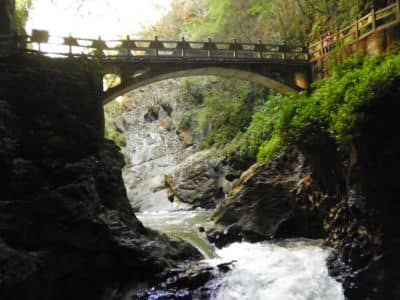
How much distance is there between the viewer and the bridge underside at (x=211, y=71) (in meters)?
15.1

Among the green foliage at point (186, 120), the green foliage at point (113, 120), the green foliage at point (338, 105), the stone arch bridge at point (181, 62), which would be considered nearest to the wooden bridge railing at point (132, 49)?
the stone arch bridge at point (181, 62)

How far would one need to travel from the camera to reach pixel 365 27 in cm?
1461

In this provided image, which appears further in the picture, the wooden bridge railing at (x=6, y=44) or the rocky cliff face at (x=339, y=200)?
the wooden bridge railing at (x=6, y=44)

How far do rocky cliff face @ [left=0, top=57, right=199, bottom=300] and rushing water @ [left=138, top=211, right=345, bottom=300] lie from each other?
164 cm

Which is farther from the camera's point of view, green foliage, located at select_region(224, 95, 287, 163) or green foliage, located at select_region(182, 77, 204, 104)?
green foliage, located at select_region(182, 77, 204, 104)

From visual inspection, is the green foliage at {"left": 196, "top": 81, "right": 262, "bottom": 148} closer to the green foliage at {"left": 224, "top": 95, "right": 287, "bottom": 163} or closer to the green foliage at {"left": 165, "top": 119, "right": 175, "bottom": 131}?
the green foliage at {"left": 224, "top": 95, "right": 287, "bottom": 163}

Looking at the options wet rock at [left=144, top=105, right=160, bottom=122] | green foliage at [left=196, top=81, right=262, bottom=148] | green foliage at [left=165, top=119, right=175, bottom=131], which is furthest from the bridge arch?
wet rock at [left=144, top=105, right=160, bottom=122]

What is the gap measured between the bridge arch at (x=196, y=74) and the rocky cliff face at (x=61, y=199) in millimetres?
2488

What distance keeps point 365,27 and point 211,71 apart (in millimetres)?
6674

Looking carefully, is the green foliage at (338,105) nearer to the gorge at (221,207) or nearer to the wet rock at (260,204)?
the gorge at (221,207)

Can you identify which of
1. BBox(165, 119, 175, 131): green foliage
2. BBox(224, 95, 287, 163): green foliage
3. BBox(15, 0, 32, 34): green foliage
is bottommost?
BBox(224, 95, 287, 163): green foliage

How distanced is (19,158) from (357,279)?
344 inches

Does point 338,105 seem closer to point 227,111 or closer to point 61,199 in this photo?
point 61,199

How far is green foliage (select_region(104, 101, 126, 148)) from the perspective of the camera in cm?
3116
